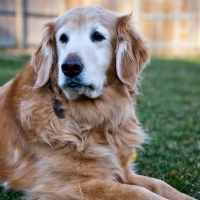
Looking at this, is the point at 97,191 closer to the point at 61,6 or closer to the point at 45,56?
the point at 45,56

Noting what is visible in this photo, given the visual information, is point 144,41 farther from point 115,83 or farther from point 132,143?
point 132,143

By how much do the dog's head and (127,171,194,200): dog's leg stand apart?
796mm

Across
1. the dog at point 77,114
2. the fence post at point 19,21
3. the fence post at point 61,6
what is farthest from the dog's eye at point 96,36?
the fence post at point 61,6

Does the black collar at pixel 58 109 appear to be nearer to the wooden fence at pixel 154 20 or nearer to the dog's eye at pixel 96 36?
the dog's eye at pixel 96 36

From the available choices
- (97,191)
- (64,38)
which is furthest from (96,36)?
(97,191)

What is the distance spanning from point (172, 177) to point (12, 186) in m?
1.39

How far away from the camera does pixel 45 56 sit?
11.0ft

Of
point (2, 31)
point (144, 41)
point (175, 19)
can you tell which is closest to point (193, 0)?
point (175, 19)

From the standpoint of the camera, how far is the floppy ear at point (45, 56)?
10.7 feet

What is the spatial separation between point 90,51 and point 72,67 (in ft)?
1.02

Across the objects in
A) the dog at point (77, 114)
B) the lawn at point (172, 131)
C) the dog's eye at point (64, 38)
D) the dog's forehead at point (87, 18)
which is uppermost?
the dog's forehead at point (87, 18)

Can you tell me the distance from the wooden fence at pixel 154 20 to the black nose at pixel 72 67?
13.8 meters

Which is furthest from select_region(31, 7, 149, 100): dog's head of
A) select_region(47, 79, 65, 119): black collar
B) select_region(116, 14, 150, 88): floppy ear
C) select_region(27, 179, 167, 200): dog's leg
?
select_region(27, 179, 167, 200): dog's leg

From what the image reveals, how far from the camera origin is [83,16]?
127 inches
